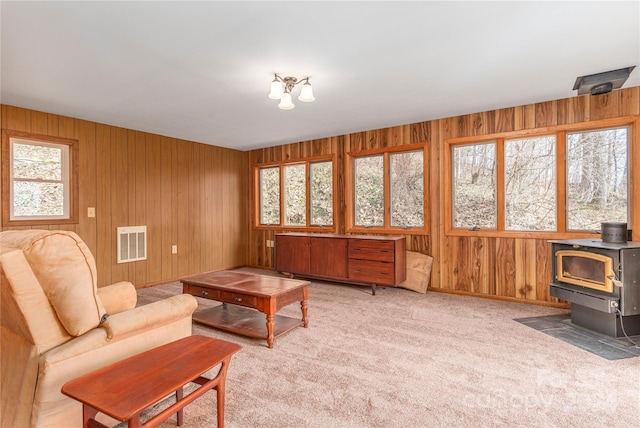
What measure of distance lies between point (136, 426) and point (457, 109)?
13.6ft

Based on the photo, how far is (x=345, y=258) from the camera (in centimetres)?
453

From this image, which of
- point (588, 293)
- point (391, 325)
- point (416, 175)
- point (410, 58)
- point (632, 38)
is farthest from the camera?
Answer: point (416, 175)

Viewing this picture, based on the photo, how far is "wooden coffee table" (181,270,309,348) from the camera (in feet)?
8.71

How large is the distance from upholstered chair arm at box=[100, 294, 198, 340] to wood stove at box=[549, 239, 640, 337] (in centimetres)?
333

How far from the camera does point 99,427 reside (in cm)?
119

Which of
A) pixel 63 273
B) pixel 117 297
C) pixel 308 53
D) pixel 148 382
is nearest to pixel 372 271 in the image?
pixel 308 53

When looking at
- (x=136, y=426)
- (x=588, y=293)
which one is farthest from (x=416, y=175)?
(x=136, y=426)

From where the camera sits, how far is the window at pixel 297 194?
213 inches

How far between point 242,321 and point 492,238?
3152mm

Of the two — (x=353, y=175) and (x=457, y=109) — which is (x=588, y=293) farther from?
(x=353, y=175)

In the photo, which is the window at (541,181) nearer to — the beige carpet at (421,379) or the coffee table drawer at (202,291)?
the beige carpet at (421,379)

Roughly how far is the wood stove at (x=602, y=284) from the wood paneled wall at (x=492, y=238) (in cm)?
59

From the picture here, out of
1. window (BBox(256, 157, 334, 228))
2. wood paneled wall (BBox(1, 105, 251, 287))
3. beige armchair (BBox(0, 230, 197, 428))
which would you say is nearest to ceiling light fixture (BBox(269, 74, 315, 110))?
beige armchair (BBox(0, 230, 197, 428))

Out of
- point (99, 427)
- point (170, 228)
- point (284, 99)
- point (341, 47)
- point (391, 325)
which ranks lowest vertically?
point (391, 325)
